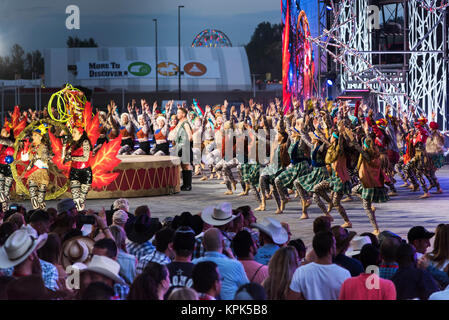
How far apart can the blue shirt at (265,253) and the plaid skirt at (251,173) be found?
8.17 metres

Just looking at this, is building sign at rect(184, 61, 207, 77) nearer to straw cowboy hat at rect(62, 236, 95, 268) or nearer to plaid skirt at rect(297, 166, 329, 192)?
plaid skirt at rect(297, 166, 329, 192)

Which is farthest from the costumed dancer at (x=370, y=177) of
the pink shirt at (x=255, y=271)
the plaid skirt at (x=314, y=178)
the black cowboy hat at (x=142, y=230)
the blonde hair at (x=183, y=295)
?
the blonde hair at (x=183, y=295)

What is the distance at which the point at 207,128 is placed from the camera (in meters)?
20.3

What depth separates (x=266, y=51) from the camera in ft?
362

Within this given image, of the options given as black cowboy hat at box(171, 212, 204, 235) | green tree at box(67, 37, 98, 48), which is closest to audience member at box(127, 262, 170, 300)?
black cowboy hat at box(171, 212, 204, 235)

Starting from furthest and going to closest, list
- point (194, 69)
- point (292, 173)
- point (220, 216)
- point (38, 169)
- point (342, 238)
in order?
point (194, 69)
point (292, 173)
point (38, 169)
point (220, 216)
point (342, 238)

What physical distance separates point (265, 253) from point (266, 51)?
10523 cm

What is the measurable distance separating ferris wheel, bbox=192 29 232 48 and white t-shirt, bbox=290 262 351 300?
6497 cm

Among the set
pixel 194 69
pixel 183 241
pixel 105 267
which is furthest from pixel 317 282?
pixel 194 69

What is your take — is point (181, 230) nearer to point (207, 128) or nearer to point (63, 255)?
point (63, 255)

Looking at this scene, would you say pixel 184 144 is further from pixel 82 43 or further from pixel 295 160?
pixel 82 43

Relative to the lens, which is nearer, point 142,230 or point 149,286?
point 149,286
